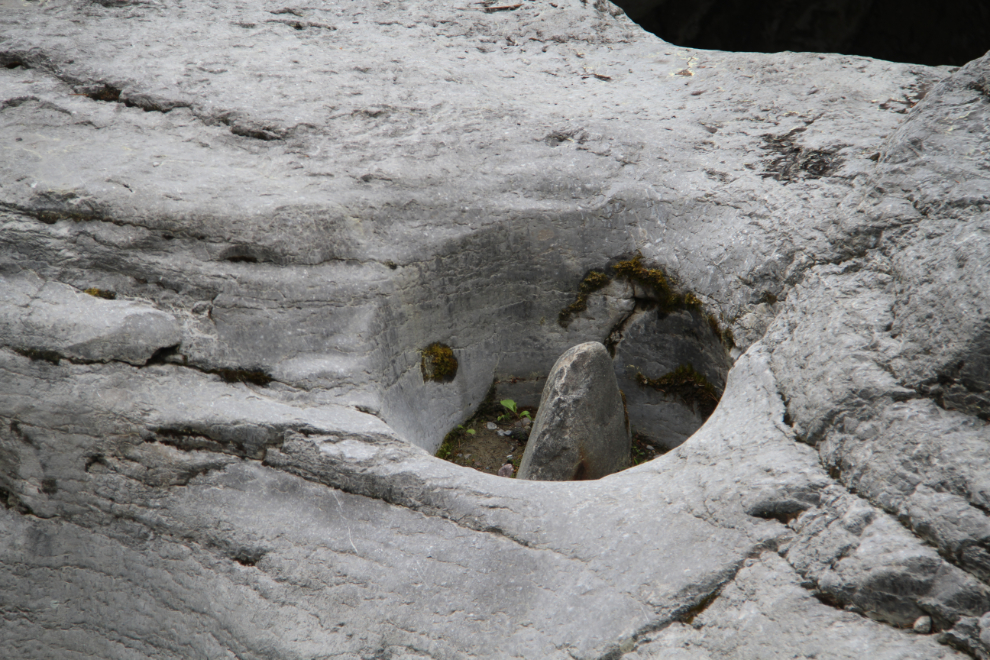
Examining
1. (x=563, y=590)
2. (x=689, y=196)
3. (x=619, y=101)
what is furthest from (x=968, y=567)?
(x=619, y=101)

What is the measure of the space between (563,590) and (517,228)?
1583 mm

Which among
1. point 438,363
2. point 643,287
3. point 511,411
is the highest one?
point 643,287

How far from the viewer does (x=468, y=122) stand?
3250 millimetres

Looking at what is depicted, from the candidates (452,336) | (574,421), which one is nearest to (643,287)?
(574,421)

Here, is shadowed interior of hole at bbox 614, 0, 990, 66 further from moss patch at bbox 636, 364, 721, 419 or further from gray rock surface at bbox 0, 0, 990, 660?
moss patch at bbox 636, 364, 721, 419

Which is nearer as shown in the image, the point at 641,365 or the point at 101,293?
the point at 101,293

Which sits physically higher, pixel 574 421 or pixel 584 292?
pixel 584 292

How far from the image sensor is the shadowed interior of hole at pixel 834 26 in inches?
288

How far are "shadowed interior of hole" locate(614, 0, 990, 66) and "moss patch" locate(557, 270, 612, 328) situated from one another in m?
5.21

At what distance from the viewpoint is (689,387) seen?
124 inches

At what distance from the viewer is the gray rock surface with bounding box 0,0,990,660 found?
6.29 feet

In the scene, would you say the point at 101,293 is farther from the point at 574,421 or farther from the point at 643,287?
the point at 643,287

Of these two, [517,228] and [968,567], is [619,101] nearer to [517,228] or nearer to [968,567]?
[517,228]

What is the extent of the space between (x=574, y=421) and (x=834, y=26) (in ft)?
23.1
